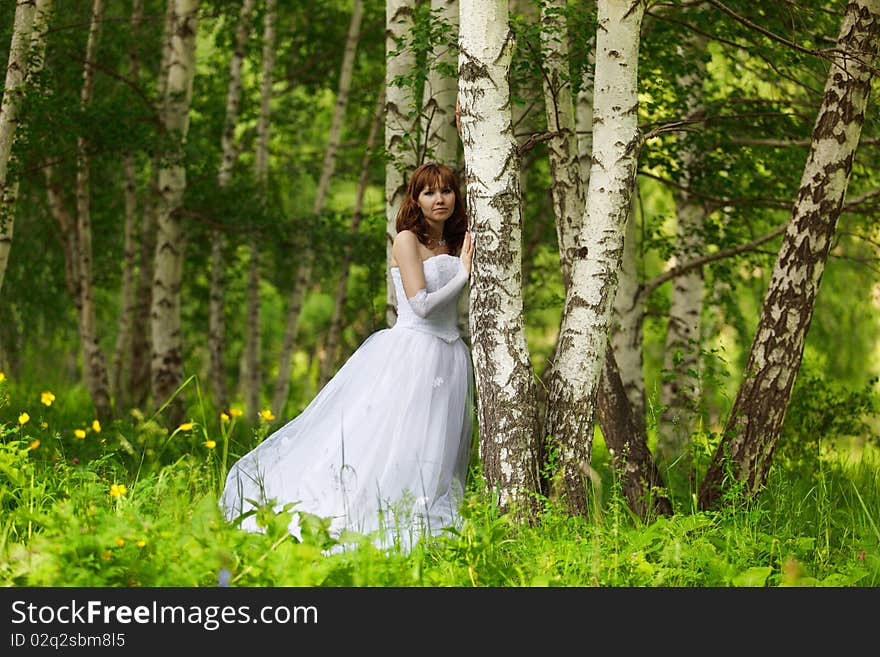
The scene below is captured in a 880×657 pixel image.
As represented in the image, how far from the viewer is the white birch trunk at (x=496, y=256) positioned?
514 cm

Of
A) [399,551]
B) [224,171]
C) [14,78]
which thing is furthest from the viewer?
[224,171]

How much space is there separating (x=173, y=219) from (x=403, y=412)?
208 inches

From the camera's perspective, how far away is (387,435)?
5859 millimetres

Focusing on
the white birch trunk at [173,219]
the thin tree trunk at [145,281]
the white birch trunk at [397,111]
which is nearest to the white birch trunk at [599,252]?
the white birch trunk at [397,111]

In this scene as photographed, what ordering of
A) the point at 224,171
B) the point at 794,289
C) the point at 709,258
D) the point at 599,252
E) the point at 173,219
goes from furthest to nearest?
the point at 224,171 < the point at 173,219 < the point at 709,258 < the point at 794,289 < the point at 599,252

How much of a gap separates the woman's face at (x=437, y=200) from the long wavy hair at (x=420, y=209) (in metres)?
0.01

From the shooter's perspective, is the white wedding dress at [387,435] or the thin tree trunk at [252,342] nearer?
the white wedding dress at [387,435]

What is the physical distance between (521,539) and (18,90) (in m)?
4.73

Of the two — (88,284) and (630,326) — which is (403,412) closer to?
(630,326)

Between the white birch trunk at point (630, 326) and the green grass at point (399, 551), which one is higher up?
the white birch trunk at point (630, 326)

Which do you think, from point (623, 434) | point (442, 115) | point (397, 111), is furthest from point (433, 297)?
point (397, 111)

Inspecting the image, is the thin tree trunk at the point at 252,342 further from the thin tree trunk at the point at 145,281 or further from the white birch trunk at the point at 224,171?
the thin tree trunk at the point at 145,281
